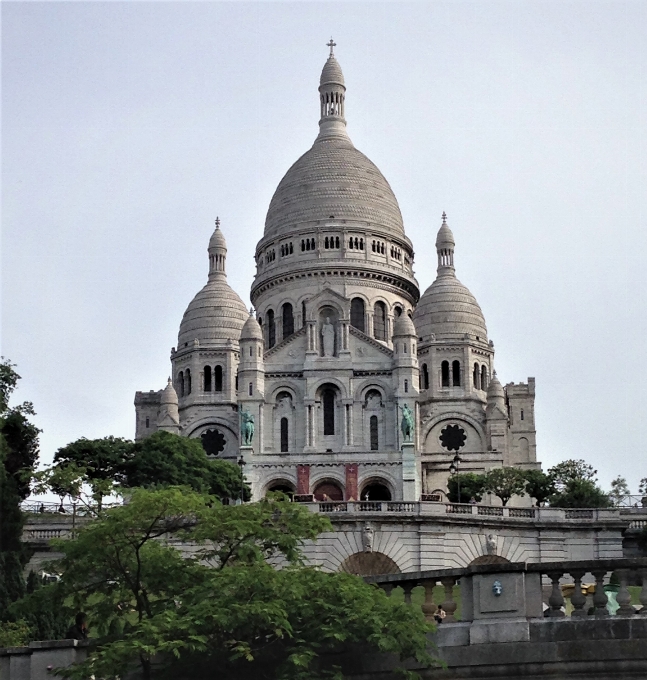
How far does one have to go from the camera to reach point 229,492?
8169cm

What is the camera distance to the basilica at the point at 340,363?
9900 centimetres

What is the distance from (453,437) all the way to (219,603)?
85304 millimetres

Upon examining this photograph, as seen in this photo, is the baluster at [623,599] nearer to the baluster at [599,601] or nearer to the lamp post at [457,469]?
the baluster at [599,601]

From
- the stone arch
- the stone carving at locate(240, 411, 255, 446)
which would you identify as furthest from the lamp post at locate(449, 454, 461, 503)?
the stone arch

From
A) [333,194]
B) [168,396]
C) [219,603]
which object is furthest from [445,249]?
[219,603]

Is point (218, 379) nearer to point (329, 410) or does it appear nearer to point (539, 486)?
point (329, 410)

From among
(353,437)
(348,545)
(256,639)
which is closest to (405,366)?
(353,437)

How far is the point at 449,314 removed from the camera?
110 metres

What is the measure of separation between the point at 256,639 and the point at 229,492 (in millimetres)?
61642

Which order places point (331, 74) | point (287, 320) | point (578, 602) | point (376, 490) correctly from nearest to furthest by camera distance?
point (578, 602), point (376, 490), point (287, 320), point (331, 74)

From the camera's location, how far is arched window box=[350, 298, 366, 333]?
361 ft

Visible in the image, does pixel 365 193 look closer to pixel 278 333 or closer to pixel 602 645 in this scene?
pixel 278 333

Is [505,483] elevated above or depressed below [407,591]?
above

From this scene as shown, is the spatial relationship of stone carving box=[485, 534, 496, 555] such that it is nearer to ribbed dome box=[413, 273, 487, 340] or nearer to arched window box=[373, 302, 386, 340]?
ribbed dome box=[413, 273, 487, 340]
